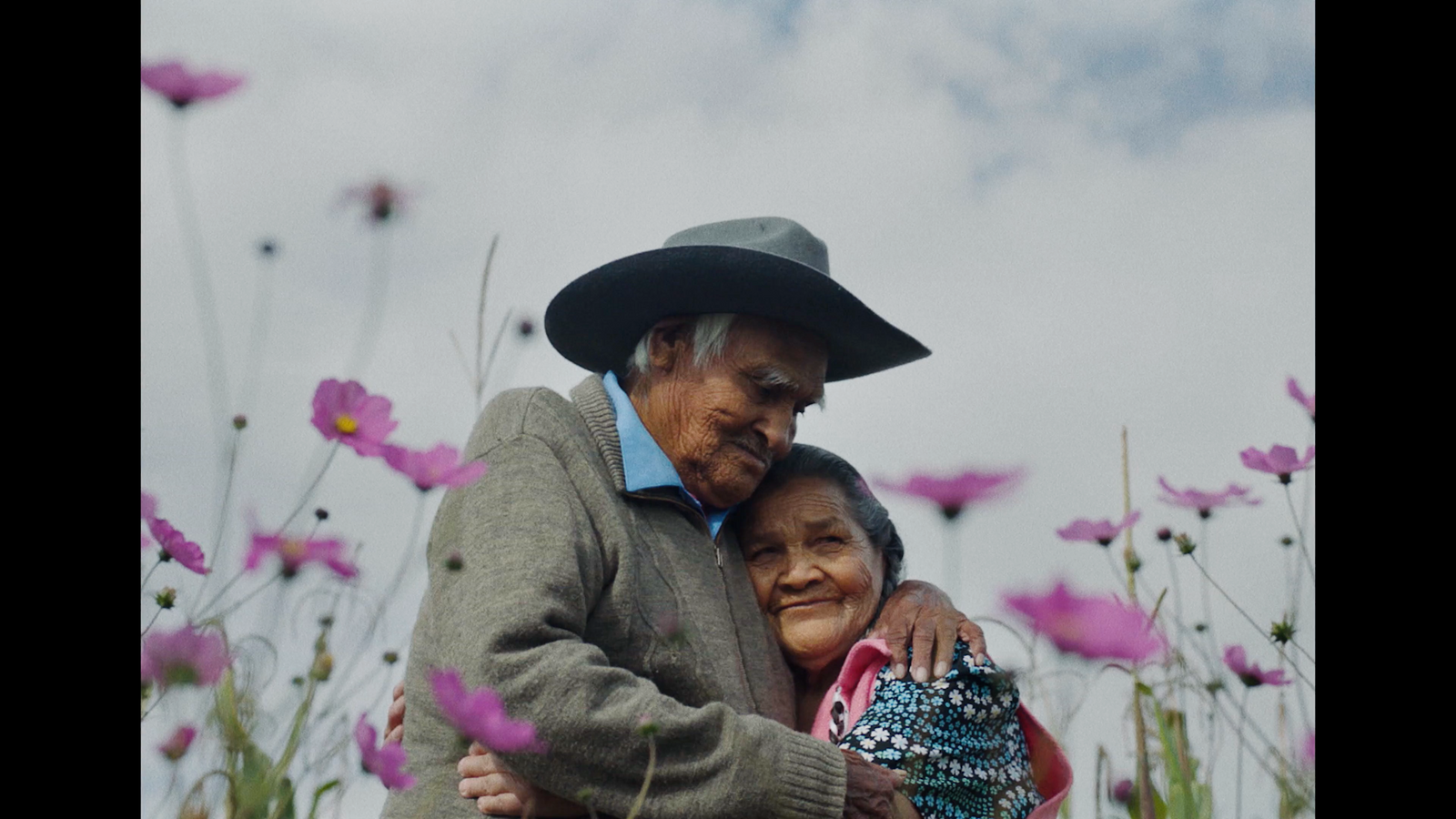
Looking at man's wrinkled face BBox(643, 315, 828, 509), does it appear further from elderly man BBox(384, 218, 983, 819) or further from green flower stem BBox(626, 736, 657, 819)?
green flower stem BBox(626, 736, 657, 819)

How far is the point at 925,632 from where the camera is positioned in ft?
8.70

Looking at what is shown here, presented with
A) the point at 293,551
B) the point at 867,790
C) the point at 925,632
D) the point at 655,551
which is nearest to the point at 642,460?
the point at 655,551

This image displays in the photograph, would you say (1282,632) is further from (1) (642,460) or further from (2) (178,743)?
(2) (178,743)

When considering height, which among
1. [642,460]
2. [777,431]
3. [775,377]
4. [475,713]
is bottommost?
[475,713]

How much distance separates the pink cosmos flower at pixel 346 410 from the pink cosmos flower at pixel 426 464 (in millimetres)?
34

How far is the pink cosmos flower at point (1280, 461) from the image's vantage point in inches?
96.8

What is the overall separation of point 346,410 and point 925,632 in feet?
4.11

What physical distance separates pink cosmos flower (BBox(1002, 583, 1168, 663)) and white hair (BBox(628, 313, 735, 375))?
52.5 inches

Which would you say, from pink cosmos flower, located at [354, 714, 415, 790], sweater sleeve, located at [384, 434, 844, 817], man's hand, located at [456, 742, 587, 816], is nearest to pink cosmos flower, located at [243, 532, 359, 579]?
pink cosmos flower, located at [354, 714, 415, 790]

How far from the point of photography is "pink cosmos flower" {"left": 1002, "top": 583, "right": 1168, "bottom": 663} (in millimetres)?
1548
